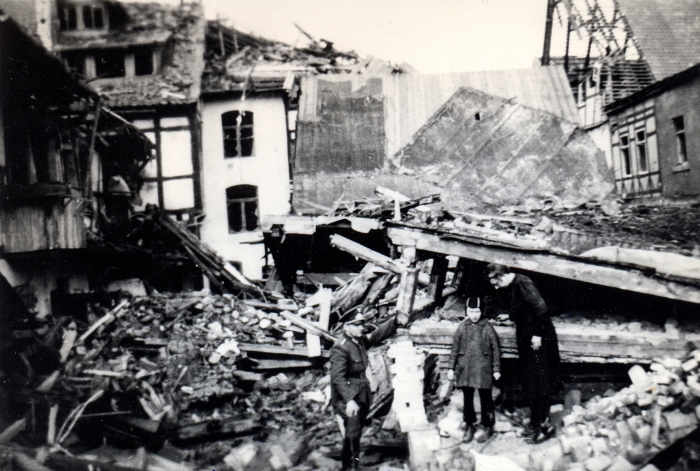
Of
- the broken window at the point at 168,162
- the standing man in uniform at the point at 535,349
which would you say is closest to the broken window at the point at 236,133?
the broken window at the point at 168,162

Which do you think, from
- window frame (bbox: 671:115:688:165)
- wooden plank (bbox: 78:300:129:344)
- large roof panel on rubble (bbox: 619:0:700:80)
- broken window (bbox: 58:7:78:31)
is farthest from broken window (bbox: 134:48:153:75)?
window frame (bbox: 671:115:688:165)

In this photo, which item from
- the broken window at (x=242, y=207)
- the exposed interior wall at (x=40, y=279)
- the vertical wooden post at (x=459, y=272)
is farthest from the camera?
the broken window at (x=242, y=207)

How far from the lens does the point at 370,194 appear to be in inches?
484

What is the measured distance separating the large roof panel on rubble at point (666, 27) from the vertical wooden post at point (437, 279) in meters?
12.2

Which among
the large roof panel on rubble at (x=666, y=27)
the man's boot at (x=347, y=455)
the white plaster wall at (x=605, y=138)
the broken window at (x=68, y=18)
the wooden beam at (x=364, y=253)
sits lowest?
the man's boot at (x=347, y=455)

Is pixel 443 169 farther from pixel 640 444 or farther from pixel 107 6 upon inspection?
pixel 107 6

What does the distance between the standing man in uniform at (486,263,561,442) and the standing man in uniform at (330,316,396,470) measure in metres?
1.92

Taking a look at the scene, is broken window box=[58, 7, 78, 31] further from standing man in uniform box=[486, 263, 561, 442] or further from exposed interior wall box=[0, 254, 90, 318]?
standing man in uniform box=[486, 263, 561, 442]

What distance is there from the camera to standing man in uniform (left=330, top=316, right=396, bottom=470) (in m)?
5.80

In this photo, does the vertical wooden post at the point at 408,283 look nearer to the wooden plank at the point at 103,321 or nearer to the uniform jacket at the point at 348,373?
the uniform jacket at the point at 348,373

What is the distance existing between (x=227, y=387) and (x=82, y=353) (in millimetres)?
3400

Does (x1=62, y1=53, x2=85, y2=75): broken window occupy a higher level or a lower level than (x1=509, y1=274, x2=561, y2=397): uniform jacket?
higher

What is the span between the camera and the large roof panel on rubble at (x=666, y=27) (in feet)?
48.8

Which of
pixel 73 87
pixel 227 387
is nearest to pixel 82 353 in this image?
pixel 227 387
